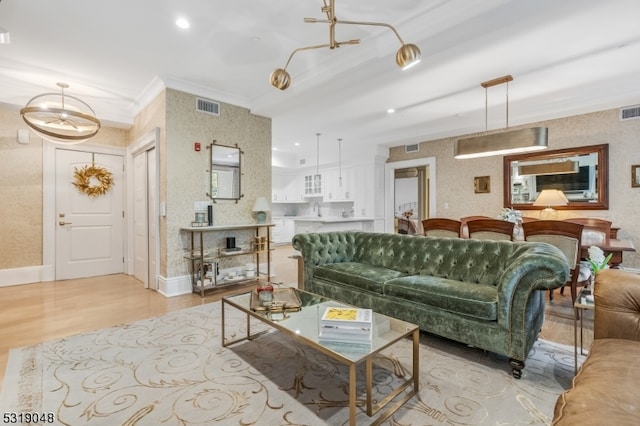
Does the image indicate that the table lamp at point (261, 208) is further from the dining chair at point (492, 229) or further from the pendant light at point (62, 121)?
the dining chair at point (492, 229)

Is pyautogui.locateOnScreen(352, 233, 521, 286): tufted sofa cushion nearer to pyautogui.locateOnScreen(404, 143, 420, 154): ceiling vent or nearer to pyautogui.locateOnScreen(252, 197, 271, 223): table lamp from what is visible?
pyautogui.locateOnScreen(252, 197, 271, 223): table lamp

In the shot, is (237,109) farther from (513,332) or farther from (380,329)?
(513,332)

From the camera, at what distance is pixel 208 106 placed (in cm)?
438

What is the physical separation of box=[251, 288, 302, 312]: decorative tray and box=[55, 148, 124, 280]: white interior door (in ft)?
13.6

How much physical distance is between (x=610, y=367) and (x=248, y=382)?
1888 millimetres

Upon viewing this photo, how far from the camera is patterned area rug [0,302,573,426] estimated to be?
1680mm

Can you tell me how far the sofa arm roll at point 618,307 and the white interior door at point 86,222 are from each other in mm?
6318

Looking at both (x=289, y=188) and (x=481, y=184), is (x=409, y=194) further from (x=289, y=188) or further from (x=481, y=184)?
(x=289, y=188)

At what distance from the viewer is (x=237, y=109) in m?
4.69

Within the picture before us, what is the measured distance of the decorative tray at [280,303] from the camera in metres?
2.20

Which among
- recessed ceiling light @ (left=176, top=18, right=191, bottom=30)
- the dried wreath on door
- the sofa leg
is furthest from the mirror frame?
the dried wreath on door

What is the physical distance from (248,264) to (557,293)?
14.1ft

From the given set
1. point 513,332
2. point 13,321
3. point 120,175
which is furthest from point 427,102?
point 13,321

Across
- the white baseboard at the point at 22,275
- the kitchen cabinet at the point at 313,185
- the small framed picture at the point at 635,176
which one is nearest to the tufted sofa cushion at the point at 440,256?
the small framed picture at the point at 635,176
